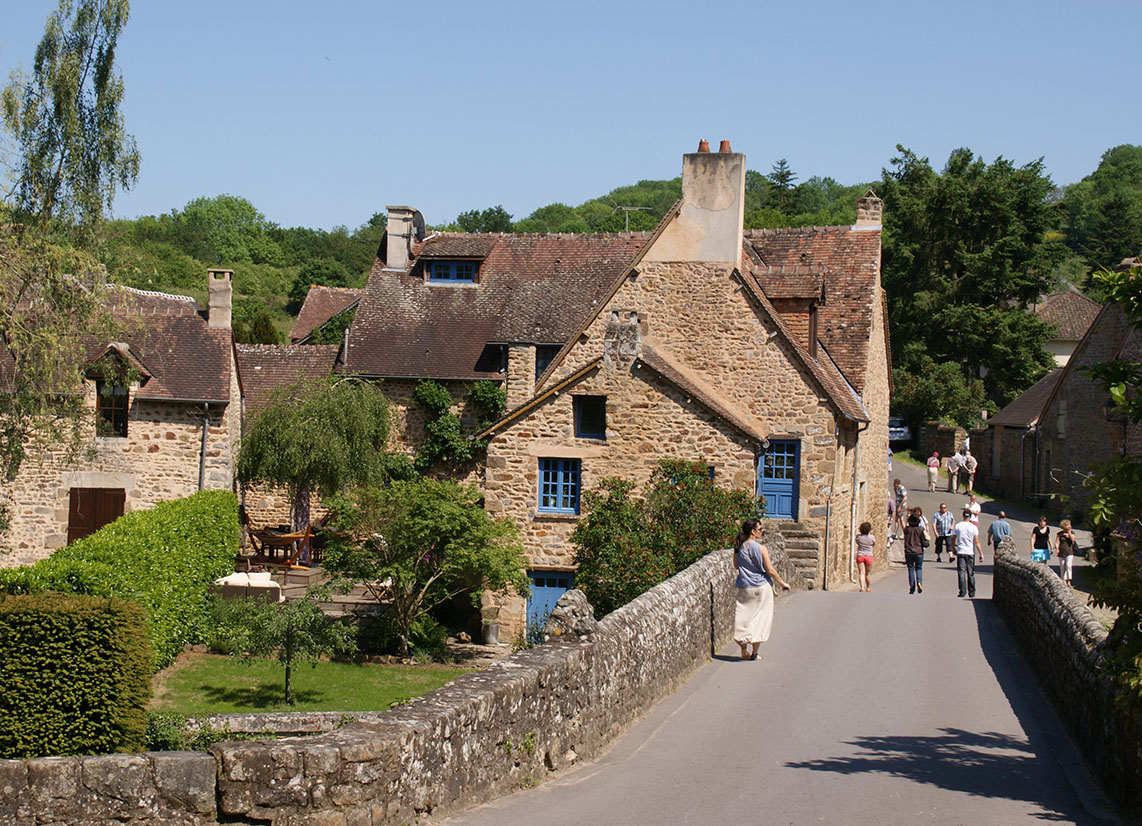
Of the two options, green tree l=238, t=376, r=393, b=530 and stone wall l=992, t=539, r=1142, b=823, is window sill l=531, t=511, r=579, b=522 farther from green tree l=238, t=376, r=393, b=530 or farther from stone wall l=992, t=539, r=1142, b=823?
stone wall l=992, t=539, r=1142, b=823

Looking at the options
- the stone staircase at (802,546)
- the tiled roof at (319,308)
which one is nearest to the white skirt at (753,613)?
the stone staircase at (802,546)

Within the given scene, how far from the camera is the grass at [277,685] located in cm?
1816

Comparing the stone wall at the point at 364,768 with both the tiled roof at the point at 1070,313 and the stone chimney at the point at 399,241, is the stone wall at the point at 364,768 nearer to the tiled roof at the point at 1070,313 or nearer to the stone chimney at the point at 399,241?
the stone chimney at the point at 399,241

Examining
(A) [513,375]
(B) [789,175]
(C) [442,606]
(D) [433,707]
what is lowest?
(C) [442,606]

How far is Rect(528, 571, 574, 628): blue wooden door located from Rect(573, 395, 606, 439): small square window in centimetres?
300

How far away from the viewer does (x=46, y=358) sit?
21.3 m

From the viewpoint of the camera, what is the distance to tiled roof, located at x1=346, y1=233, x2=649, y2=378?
33812 millimetres

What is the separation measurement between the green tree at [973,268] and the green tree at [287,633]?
3946 centimetres

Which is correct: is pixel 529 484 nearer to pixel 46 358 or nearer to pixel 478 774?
pixel 46 358

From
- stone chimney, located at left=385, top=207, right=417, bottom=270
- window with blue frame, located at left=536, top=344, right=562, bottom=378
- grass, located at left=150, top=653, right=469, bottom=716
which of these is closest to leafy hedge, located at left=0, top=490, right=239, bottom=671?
grass, located at left=150, top=653, right=469, bottom=716

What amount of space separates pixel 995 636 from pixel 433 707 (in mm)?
12274

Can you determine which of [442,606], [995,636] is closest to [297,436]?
[442,606]

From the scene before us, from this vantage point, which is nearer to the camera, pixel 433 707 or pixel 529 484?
pixel 433 707

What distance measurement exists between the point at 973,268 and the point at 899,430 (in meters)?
8.16
